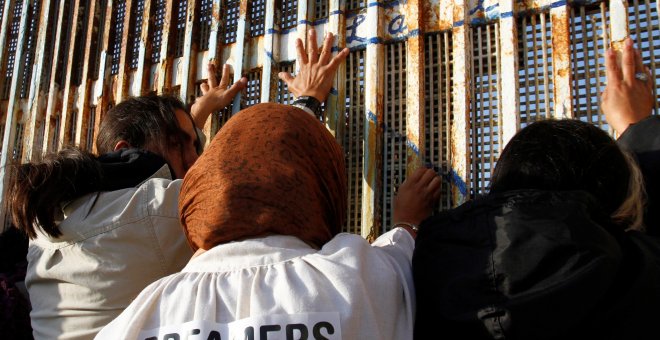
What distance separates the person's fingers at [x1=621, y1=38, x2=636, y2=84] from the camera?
2564mm

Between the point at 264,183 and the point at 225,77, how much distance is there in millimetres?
2731

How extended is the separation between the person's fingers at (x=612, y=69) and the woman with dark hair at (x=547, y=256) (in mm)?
1158

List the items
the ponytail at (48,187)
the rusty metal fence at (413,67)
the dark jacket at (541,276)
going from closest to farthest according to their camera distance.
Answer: the dark jacket at (541,276), the ponytail at (48,187), the rusty metal fence at (413,67)

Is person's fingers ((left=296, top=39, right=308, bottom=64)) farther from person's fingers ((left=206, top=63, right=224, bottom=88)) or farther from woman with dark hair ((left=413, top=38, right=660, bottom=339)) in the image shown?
woman with dark hair ((left=413, top=38, right=660, bottom=339))

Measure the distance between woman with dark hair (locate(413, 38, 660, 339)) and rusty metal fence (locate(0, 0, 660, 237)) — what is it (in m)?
1.38

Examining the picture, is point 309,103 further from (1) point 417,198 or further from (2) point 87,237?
(2) point 87,237

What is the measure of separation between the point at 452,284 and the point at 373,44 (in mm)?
2289

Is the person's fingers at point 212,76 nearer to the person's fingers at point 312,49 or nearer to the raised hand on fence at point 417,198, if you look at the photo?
the person's fingers at point 312,49

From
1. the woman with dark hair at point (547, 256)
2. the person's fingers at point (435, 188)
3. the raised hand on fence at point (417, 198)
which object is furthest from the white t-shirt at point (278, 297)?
the person's fingers at point (435, 188)

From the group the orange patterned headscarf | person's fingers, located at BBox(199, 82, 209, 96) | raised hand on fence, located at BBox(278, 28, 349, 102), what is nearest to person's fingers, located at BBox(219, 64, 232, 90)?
person's fingers, located at BBox(199, 82, 209, 96)

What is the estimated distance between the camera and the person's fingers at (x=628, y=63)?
2564 millimetres

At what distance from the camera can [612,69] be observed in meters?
2.61

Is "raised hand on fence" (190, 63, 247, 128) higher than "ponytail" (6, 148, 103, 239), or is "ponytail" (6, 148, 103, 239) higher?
"raised hand on fence" (190, 63, 247, 128)

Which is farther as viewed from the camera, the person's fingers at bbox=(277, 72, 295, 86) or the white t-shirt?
the person's fingers at bbox=(277, 72, 295, 86)
